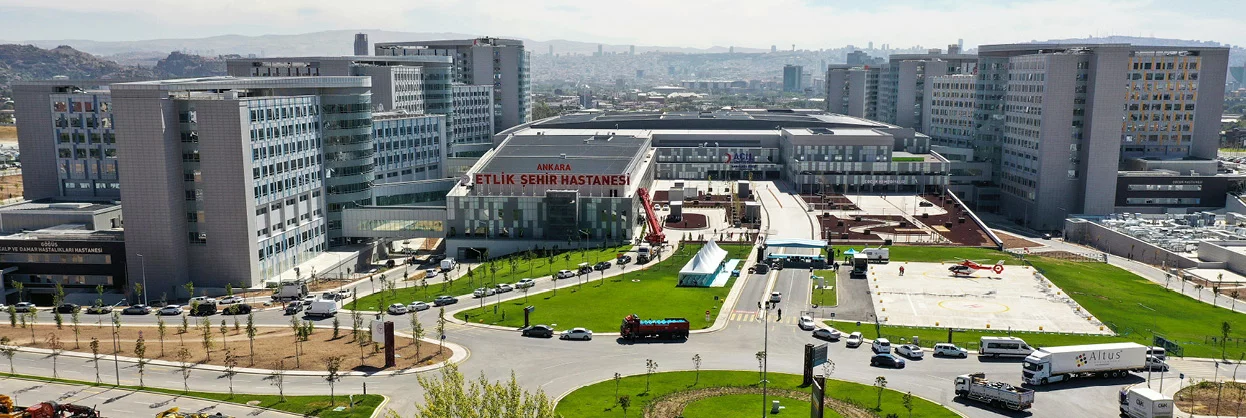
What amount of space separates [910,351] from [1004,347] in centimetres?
868

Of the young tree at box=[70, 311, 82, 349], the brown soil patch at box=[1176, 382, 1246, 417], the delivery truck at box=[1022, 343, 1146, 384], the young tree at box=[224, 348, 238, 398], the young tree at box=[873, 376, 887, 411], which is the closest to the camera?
the young tree at box=[873, 376, 887, 411]

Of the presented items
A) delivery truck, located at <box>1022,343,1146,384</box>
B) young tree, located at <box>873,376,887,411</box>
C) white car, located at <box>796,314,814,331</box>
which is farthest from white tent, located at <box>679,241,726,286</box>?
delivery truck, located at <box>1022,343,1146,384</box>

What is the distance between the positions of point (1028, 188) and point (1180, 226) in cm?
3272

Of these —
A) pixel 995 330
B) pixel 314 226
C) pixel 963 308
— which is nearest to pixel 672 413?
pixel 995 330

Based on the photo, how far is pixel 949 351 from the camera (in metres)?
85.9

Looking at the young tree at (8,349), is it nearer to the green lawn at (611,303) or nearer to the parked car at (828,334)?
the green lawn at (611,303)

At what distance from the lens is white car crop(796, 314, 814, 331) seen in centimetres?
9544

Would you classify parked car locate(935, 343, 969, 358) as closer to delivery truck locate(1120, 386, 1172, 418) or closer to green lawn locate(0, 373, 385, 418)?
delivery truck locate(1120, 386, 1172, 418)

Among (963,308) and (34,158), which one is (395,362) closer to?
(963,308)

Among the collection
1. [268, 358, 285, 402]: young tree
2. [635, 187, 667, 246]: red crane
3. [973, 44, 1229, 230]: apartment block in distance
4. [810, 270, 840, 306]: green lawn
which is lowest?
[268, 358, 285, 402]: young tree

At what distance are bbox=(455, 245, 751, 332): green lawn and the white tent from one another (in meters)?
1.63

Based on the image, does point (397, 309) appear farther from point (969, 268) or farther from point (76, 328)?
point (969, 268)

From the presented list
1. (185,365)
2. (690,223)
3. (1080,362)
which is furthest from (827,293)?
(185,365)

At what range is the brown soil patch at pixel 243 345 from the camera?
84875mm
